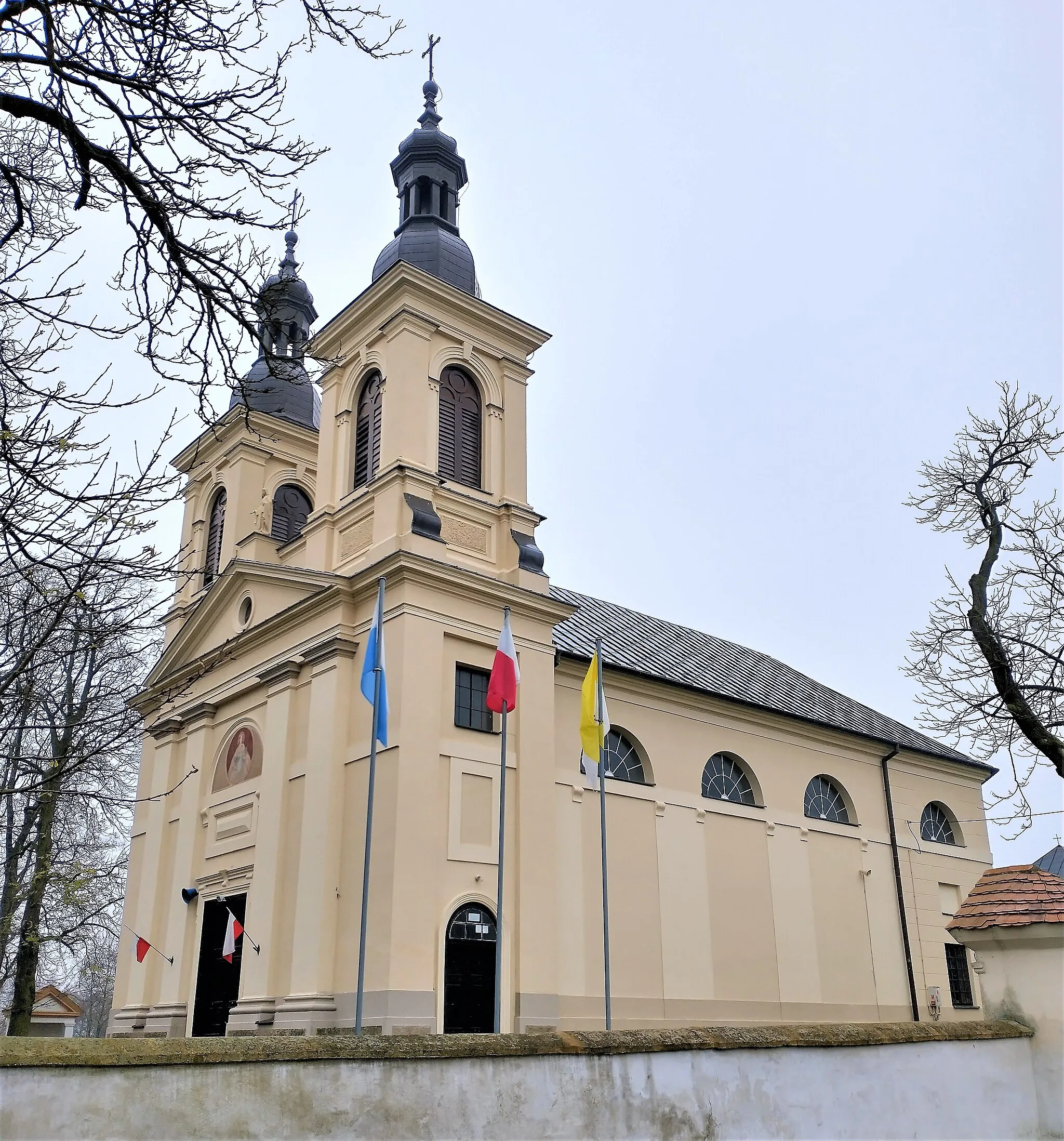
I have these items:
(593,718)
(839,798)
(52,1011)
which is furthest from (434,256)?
(52,1011)

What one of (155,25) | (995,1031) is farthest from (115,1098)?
(995,1031)

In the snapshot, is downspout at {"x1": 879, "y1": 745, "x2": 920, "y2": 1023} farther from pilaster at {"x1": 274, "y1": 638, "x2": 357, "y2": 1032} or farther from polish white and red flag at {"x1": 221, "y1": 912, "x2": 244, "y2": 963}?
polish white and red flag at {"x1": 221, "y1": 912, "x2": 244, "y2": 963}

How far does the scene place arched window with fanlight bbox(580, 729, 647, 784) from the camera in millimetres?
20891

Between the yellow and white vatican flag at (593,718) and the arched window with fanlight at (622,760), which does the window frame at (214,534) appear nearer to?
the arched window with fanlight at (622,760)

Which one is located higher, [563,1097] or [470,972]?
[470,972]

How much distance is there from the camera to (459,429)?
20.6m

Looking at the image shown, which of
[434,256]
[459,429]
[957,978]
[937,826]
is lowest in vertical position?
[957,978]

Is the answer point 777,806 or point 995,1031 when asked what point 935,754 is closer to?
point 777,806

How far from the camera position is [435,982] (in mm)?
15703

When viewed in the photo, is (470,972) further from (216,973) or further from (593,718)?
(216,973)

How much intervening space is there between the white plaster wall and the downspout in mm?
15758

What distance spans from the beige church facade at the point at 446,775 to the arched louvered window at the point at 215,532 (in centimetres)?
11

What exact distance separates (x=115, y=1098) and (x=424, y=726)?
11.0 metres

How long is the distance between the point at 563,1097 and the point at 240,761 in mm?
13956
